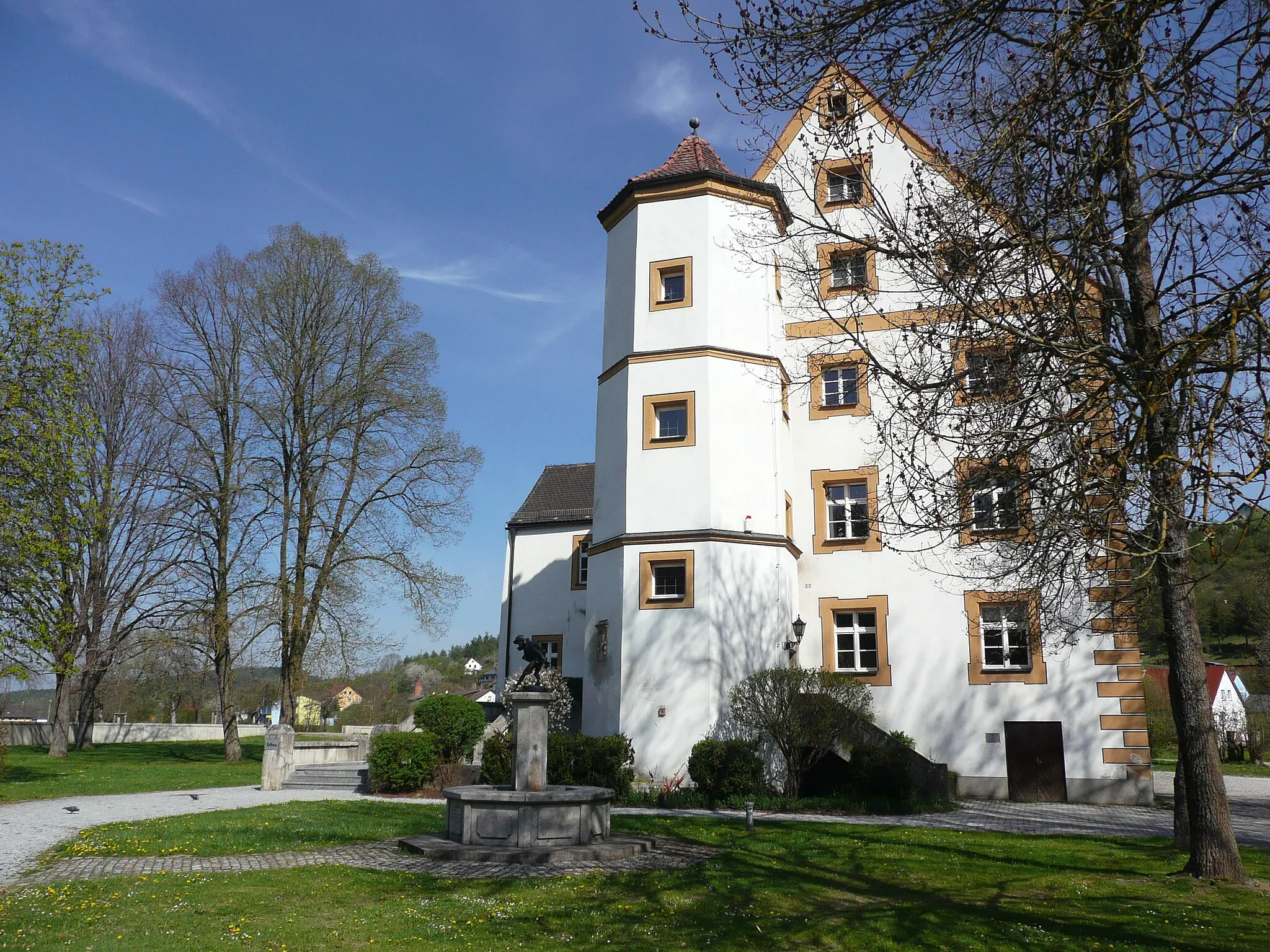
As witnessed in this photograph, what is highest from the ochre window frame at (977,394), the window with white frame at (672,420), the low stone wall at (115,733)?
the window with white frame at (672,420)

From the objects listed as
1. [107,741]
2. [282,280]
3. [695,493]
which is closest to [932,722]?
[695,493]

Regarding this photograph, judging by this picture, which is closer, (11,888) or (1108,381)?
(1108,381)

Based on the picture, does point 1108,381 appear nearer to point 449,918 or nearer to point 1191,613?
point 1191,613

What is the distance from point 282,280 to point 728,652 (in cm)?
1898

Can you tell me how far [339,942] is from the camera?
23.9 ft

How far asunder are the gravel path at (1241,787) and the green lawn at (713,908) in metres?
11.3

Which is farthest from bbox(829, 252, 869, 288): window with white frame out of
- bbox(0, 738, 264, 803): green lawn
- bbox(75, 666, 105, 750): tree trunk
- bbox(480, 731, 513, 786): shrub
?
bbox(75, 666, 105, 750): tree trunk

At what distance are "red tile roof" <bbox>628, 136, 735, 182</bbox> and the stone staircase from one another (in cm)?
1576

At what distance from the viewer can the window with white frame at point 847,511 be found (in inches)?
885

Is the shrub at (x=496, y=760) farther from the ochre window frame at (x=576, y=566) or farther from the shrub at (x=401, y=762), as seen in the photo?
the ochre window frame at (x=576, y=566)

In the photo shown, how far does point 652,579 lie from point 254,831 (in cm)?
922

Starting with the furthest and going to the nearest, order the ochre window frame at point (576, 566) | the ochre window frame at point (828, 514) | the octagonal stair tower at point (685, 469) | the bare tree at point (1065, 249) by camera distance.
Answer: the ochre window frame at point (576, 566), the ochre window frame at point (828, 514), the octagonal stair tower at point (685, 469), the bare tree at point (1065, 249)

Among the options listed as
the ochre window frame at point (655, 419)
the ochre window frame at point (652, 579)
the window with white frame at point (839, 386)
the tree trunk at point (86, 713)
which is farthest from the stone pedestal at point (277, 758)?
the window with white frame at point (839, 386)

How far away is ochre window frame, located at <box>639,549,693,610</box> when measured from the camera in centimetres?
1942
